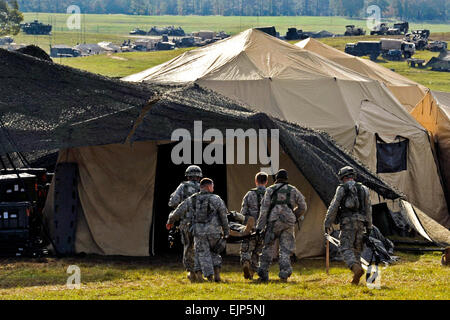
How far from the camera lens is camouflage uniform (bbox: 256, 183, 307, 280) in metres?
12.6

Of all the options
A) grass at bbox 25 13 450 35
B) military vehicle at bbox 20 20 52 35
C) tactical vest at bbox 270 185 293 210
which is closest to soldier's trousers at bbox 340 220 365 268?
tactical vest at bbox 270 185 293 210

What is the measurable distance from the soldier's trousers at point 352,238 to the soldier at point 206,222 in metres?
1.68

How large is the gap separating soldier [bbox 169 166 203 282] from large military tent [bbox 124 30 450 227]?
25.1ft

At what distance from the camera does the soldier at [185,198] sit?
1275cm

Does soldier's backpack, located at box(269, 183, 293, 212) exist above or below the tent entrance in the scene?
A: above

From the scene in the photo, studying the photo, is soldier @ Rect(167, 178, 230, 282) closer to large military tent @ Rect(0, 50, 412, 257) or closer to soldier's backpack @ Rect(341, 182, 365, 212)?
soldier's backpack @ Rect(341, 182, 365, 212)

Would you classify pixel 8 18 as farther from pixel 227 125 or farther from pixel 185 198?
pixel 185 198

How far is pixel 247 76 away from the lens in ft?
70.5

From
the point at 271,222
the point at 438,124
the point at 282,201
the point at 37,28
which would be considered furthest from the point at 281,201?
the point at 37,28

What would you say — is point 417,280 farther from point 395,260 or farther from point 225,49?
point 225,49

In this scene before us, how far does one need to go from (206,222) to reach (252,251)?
1.35m

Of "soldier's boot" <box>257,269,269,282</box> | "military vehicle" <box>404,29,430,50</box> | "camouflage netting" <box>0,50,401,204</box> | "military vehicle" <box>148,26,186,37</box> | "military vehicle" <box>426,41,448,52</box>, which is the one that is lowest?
"military vehicle" <box>148,26,186,37</box>

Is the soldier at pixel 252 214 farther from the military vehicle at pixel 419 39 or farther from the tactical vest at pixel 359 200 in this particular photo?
the military vehicle at pixel 419 39

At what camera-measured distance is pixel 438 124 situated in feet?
77.3
